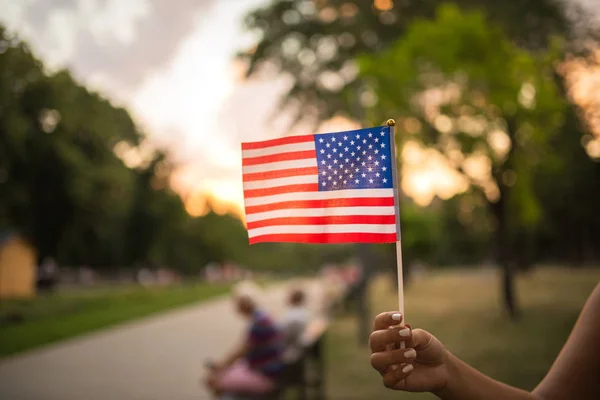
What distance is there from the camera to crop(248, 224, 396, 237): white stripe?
2.78m

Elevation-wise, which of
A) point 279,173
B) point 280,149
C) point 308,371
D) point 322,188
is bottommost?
point 308,371

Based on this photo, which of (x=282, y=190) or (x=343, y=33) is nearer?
(x=282, y=190)

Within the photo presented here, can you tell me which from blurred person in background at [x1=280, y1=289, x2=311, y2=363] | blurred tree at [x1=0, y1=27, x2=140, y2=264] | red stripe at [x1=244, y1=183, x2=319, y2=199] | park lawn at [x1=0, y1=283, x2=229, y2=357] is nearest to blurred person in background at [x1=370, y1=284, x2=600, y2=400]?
red stripe at [x1=244, y1=183, x2=319, y2=199]

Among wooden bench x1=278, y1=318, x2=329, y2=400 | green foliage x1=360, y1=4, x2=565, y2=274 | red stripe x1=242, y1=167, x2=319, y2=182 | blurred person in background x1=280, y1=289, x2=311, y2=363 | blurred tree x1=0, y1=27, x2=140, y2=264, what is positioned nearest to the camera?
red stripe x1=242, y1=167, x2=319, y2=182

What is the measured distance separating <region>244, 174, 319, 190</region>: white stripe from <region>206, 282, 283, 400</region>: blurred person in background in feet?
10.2

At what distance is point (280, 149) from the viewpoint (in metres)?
3.06

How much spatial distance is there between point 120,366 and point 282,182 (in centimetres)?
935

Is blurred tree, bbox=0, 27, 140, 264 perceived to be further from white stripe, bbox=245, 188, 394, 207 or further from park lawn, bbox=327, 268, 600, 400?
white stripe, bbox=245, 188, 394, 207

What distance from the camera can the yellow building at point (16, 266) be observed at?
29.8m

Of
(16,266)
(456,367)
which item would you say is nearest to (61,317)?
(16,266)

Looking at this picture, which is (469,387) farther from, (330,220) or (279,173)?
(279,173)

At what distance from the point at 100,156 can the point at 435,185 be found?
18372mm

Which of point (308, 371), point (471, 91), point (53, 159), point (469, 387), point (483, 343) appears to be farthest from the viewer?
point (53, 159)

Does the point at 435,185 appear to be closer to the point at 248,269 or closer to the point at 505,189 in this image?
the point at 505,189
